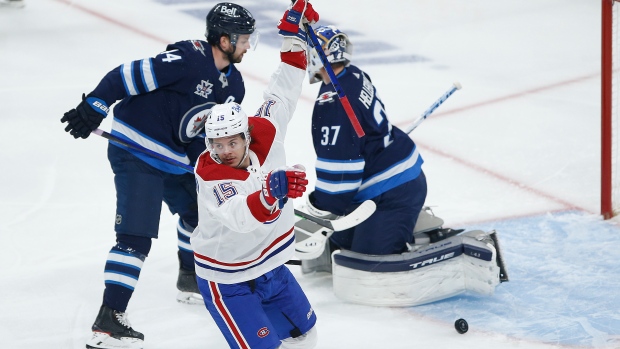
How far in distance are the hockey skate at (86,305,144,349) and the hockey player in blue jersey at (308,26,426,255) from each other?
0.92 metres

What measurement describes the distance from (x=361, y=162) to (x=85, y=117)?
3.53 ft

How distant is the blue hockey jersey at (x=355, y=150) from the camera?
4.00m

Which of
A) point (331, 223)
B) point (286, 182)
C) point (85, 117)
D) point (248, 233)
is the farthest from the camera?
point (331, 223)

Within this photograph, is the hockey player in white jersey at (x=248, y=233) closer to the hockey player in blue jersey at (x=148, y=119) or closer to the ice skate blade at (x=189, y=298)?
the hockey player in blue jersey at (x=148, y=119)

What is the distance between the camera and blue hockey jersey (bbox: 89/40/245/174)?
12.4ft

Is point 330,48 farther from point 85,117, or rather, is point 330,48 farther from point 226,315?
point 226,315

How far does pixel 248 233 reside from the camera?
10.3 feet

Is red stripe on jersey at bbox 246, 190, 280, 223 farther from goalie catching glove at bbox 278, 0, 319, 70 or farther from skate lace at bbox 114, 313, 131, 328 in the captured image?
skate lace at bbox 114, 313, 131, 328

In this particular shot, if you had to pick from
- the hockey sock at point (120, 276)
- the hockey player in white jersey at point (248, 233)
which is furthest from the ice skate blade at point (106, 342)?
the hockey player in white jersey at point (248, 233)

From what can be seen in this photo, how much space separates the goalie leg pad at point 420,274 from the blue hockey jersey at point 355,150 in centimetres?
26

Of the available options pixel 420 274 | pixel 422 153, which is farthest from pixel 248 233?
pixel 422 153

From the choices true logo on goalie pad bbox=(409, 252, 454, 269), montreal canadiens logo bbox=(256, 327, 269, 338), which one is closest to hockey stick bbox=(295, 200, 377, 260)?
true logo on goalie pad bbox=(409, 252, 454, 269)

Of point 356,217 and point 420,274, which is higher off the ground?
point 356,217

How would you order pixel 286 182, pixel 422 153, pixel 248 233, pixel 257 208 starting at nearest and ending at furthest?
pixel 286 182, pixel 257 208, pixel 248 233, pixel 422 153
